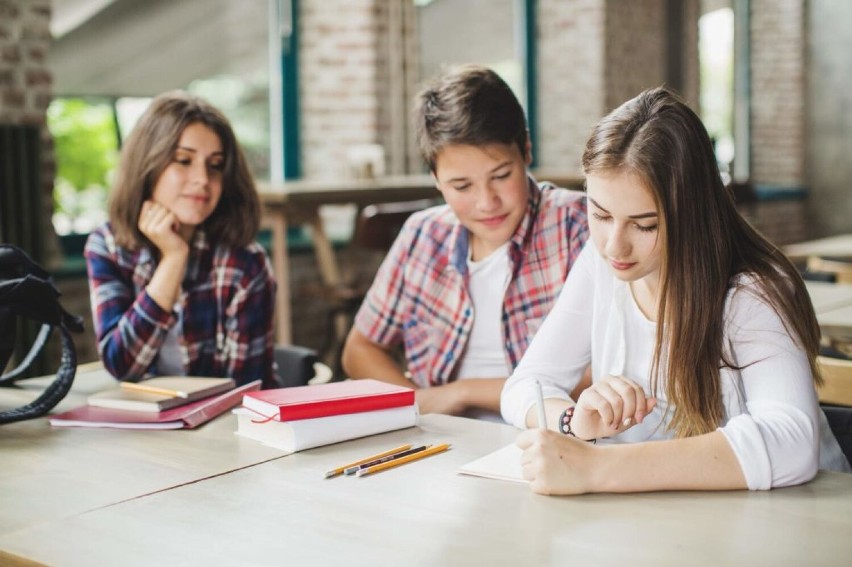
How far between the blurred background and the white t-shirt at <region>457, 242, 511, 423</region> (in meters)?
2.21

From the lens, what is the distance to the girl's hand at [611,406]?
150 centimetres

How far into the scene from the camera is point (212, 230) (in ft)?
8.31

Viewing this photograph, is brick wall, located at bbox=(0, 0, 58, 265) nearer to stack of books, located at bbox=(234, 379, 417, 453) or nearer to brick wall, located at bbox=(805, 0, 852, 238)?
stack of books, located at bbox=(234, 379, 417, 453)

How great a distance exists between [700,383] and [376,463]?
0.51 metres

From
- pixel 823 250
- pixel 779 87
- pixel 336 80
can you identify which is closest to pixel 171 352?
pixel 823 250

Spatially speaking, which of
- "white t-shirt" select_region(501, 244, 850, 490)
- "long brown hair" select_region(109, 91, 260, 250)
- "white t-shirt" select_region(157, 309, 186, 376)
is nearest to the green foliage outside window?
"long brown hair" select_region(109, 91, 260, 250)

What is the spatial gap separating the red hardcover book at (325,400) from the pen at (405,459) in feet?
0.48

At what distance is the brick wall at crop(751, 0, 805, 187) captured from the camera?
9602 mm

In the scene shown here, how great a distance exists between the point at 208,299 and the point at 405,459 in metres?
1.05

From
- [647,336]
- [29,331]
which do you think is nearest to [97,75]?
[29,331]

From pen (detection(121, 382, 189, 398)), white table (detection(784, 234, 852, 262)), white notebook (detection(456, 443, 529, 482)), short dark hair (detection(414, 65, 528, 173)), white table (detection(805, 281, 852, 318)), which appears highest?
short dark hair (detection(414, 65, 528, 173))

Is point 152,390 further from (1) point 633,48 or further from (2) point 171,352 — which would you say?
(1) point 633,48

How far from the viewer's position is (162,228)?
2396 mm

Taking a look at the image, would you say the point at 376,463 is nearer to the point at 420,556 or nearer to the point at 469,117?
the point at 420,556
